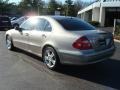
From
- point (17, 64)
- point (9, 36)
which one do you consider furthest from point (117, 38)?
point (17, 64)

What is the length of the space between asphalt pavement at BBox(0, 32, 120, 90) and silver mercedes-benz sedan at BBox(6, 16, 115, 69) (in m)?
0.37

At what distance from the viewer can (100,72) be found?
725 centimetres

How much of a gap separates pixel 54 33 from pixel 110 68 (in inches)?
77.8

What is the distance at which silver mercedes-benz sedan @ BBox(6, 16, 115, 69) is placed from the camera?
676cm

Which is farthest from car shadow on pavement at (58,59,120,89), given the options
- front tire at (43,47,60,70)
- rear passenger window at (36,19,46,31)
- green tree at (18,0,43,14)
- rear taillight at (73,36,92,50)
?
green tree at (18,0,43,14)

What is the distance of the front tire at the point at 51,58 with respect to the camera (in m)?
7.33

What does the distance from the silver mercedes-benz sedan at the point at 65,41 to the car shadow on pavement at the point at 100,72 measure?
37cm

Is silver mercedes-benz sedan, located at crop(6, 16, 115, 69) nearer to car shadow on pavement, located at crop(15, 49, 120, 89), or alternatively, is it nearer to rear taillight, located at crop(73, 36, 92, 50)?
rear taillight, located at crop(73, 36, 92, 50)

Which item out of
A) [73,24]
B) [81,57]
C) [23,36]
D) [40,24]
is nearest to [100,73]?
[81,57]

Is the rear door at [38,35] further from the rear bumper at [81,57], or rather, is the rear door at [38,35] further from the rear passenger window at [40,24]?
the rear bumper at [81,57]

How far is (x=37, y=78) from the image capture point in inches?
263

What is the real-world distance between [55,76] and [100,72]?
131cm

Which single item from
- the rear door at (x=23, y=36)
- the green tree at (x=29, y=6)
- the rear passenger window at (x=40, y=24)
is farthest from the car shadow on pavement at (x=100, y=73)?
the green tree at (x=29, y=6)

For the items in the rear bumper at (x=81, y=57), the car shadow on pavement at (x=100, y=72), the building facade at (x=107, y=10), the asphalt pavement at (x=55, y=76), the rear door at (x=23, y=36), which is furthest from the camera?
the building facade at (x=107, y=10)
